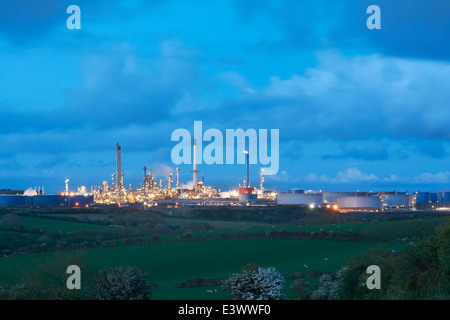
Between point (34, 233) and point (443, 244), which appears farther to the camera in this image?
point (34, 233)

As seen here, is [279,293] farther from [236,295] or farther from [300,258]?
[300,258]

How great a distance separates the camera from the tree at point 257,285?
25.6m

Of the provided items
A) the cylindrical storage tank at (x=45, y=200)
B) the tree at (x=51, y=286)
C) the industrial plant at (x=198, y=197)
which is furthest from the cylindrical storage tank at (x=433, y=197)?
the tree at (x=51, y=286)

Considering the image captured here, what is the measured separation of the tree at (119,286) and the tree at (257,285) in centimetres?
455

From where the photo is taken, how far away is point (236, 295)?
26.0 meters

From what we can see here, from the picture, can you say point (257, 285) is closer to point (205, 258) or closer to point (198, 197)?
point (205, 258)

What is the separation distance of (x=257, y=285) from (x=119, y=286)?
671cm

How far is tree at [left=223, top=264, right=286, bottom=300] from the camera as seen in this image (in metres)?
25.6

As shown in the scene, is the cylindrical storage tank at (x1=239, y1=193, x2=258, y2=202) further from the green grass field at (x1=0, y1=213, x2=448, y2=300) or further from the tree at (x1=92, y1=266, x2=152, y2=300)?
the tree at (x1=92, y1=266, x2=152, y2=300)

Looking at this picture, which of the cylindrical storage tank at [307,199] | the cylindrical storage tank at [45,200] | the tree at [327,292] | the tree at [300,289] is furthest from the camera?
the cylindrical storage tank at [307,199]

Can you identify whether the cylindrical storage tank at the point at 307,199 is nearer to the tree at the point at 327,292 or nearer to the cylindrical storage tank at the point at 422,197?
the cylindrical storage tank at the point at 422,197

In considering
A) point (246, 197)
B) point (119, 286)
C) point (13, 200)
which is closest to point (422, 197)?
point (246, 197)

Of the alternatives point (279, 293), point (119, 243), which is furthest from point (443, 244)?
point (119, 243)
